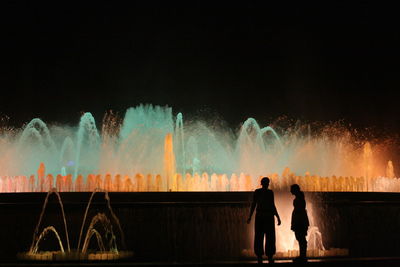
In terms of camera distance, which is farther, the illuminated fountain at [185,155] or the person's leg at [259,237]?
the illuminated fountain at [185,155]

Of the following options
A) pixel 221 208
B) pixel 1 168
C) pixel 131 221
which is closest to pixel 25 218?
pixel 131 221

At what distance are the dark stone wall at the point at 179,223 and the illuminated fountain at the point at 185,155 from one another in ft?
32.1

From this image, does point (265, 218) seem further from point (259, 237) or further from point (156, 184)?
point (156, 184)

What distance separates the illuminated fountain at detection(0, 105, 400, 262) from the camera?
25.8 meters

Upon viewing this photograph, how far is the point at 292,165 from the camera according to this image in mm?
31797

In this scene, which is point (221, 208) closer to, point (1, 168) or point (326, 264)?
Answer: point (326, 264)

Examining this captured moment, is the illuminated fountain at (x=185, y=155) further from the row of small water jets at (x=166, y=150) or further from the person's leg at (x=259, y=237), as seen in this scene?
the person's leg at (x=259, y=237)

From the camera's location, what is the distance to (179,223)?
40.5 feet

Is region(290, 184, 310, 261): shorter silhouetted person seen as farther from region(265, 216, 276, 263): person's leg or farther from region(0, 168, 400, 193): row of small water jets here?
region(0, 168, 400, 193): row of small water jets

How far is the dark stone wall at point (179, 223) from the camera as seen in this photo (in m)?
12.0

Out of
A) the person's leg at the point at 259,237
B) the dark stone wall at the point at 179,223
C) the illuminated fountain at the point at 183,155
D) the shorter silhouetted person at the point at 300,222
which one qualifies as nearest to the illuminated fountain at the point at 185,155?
the illuminated fountain at the point at 183,155

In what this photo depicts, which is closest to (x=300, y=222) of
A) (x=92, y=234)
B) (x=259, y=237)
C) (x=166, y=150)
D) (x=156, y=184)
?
(x=259, y=237)

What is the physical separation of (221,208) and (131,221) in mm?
2077

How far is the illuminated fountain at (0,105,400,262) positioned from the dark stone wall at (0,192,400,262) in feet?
32.1
